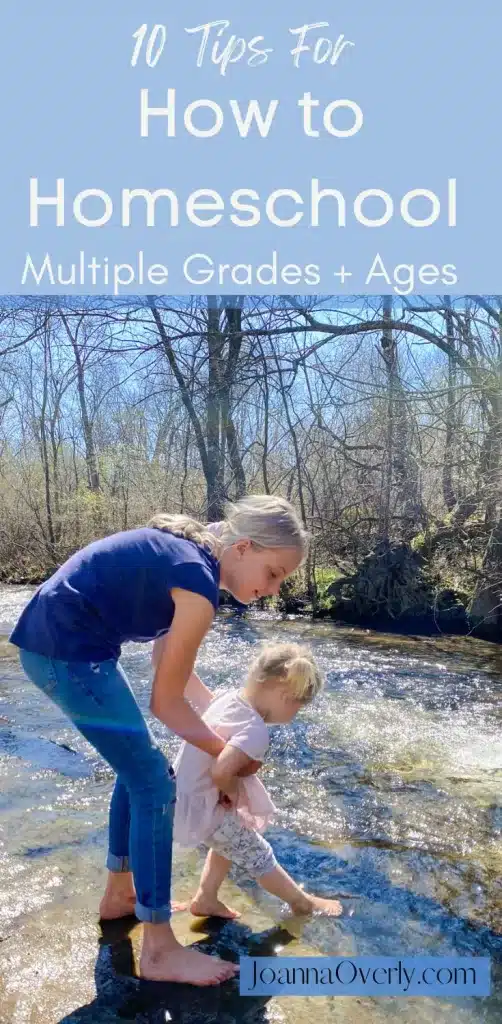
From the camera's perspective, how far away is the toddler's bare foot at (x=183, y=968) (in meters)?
1.87

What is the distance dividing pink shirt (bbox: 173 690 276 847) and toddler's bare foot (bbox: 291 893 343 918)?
259 millimetres

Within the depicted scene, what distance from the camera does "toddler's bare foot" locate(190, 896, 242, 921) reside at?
219 centimetres

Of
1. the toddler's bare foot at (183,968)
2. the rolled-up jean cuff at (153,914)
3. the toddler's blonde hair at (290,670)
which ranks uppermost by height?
the toddler's blonde hair at (290,670)

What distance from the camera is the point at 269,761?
11.8 feet

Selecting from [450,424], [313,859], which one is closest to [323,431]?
[450,424]

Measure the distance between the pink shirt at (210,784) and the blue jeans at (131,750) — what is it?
23cm

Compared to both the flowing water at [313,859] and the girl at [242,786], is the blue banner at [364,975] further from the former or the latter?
the girl at [242,786]

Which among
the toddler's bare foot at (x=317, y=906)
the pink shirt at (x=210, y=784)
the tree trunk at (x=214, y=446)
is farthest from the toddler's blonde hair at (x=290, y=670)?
the tree trunk at (x=214, y=446)

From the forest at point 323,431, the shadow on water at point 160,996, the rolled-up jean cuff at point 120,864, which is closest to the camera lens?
the shadow on water at point 160,996

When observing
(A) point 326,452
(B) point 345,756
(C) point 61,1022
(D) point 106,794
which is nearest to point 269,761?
(B) point 345,756

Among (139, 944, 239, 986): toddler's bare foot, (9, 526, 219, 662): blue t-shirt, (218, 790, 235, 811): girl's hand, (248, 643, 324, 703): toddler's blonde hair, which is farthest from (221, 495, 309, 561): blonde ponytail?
(139, 944, 239, 986): toddler's bare foot

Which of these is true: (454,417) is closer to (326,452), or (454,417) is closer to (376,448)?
(376,448)

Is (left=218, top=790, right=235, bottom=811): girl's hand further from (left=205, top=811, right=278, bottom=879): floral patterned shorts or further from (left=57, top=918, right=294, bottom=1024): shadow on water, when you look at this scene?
(left=57, top=918, right=294, bottom=1024): shadow on water

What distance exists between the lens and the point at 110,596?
72.0 inches
